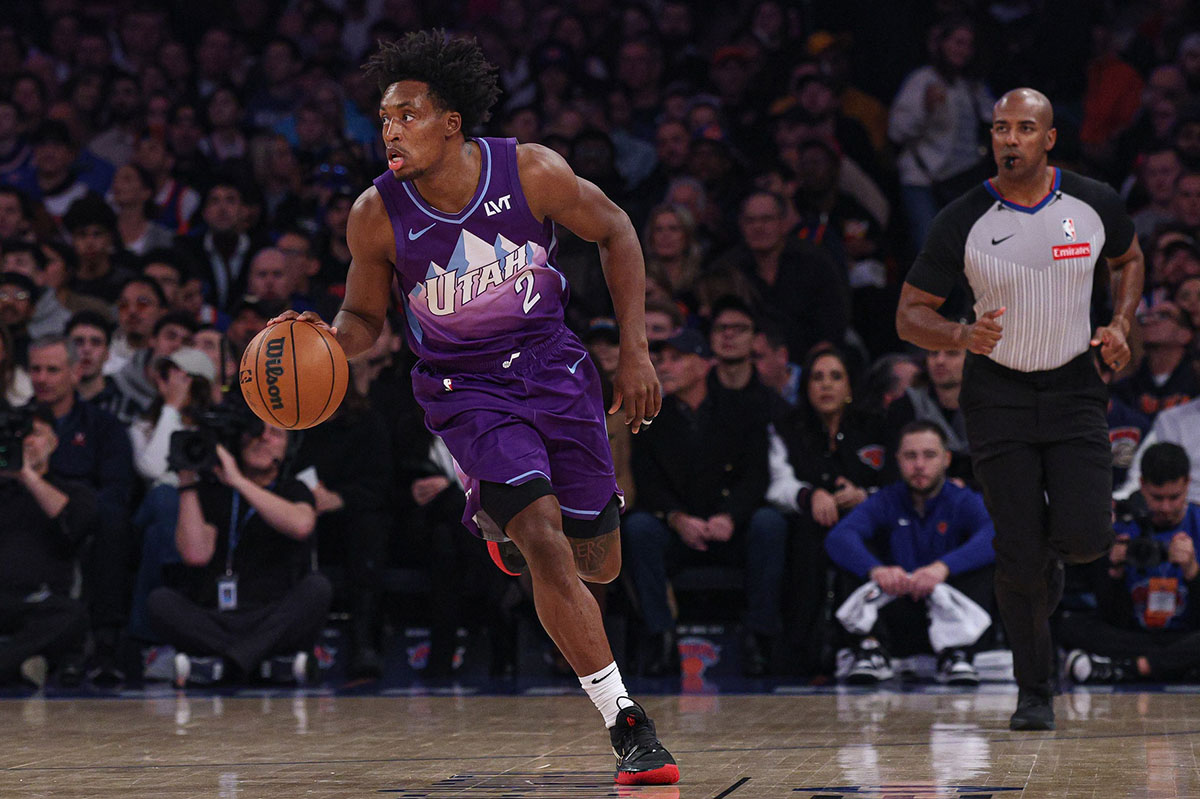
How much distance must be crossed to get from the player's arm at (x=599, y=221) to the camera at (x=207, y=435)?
3.48 metres

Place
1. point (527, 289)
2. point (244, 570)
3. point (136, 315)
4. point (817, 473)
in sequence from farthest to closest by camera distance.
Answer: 1. point (136, 315)
2. point (817, 473)
3. point (244, 570)
4. point (527, 289)

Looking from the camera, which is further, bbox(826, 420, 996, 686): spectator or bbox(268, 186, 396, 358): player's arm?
bbox(826, 420, 996, 686): spectator

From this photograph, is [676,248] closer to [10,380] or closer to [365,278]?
[10,380]

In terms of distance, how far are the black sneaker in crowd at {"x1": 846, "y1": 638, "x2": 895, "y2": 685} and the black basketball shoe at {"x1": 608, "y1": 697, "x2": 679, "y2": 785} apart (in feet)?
10.7

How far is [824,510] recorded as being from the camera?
314 inches

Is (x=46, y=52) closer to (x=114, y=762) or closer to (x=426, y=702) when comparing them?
(x=426, y=702)

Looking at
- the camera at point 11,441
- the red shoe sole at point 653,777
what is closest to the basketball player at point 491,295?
the red shoe sole at point 653,777

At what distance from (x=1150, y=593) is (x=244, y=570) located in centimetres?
430

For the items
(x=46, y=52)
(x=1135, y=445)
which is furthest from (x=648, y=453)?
(x=46, y=52)

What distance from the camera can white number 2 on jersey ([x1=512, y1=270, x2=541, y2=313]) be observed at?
15.3ft

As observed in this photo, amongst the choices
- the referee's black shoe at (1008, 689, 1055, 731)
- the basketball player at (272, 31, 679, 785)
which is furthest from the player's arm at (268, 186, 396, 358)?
the referee's black shoe at (1008, 689, 1055, 731)

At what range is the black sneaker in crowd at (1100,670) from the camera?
738 centimetres

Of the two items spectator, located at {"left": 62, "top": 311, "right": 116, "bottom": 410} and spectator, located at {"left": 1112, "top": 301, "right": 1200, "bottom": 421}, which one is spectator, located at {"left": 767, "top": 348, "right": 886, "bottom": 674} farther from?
spectator, located at {"left": 62, "top": 311, "right": 116, "bottom": 410}

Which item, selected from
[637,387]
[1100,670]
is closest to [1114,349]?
[637,387]
